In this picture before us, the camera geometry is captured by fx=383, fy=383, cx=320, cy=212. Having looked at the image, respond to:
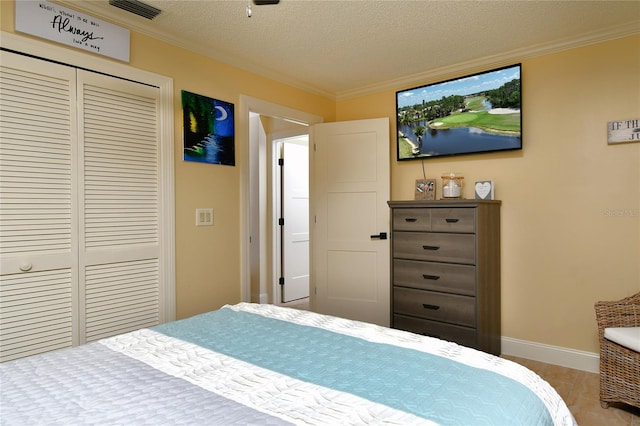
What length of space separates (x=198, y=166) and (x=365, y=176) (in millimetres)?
1599

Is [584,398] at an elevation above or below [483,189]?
below

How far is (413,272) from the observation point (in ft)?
10.3

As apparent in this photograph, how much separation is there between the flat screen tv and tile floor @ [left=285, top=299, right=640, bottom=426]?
1.70 m

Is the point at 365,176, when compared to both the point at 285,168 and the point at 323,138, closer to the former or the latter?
the point at 323,138

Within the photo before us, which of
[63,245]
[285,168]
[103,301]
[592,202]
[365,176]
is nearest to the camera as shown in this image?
[63,245]

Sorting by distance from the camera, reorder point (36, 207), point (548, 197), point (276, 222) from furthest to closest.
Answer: point (276, 222) < point (548, 197) < point (36, 207)

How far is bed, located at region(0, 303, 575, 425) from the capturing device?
95 cm

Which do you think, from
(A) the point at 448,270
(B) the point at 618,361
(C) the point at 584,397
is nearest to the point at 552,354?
(C) the point at 584,397

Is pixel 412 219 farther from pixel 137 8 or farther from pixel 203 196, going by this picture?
pixel 137 8

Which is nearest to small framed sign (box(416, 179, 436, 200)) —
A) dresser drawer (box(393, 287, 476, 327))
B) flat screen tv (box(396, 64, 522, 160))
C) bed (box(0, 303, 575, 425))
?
flat screen tv (box(396, 64, 522, 160))

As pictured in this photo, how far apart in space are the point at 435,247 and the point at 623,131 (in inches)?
58.7

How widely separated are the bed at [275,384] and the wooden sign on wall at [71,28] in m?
1.76

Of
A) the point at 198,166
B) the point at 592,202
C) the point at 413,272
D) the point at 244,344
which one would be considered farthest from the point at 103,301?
the point at 592,202

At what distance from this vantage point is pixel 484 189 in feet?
10.5
